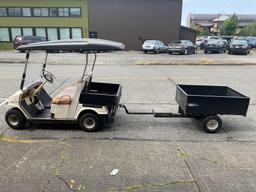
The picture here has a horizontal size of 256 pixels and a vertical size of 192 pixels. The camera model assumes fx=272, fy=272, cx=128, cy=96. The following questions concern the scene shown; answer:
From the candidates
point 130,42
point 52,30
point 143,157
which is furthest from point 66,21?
point 143,157

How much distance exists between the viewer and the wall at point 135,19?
103 ft

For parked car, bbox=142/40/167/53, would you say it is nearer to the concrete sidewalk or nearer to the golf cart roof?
the concrete sidewalk

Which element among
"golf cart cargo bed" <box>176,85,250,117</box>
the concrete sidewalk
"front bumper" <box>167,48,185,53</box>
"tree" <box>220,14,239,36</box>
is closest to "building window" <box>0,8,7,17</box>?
the concrete sidewalk

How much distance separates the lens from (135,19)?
1253 inches

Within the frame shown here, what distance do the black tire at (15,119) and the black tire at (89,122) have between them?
119 centimetres

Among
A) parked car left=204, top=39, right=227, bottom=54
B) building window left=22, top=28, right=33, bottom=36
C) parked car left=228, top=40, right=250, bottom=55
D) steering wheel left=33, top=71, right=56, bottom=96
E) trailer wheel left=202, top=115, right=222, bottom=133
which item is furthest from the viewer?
building window left=22, top=28, right=33, bottom=36

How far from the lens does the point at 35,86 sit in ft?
20.0

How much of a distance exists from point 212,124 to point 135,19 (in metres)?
28.0

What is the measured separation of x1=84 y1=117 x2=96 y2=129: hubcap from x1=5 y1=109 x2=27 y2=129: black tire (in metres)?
1.27

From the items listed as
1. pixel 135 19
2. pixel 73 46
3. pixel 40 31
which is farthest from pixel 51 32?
pixel 73 46

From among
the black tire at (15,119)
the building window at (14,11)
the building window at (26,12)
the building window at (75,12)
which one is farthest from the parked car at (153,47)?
the black tire at (15,119)

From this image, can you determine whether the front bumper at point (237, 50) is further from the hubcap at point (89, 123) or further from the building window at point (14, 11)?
the hubcap at point (89, 123)

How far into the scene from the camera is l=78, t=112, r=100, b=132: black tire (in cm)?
546

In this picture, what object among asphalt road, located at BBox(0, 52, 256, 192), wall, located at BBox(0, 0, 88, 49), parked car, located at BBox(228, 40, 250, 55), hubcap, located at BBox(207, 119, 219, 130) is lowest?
asphalt road, located at BBox(0, 52, 256, 192)
